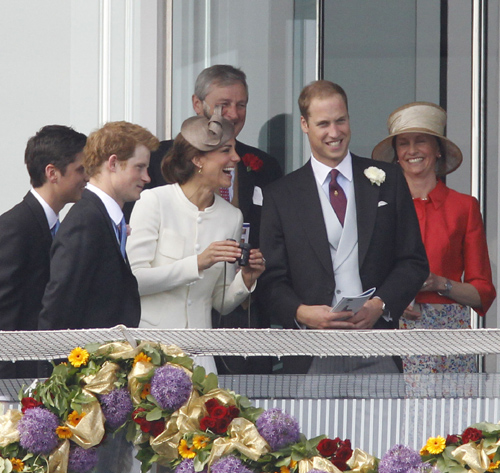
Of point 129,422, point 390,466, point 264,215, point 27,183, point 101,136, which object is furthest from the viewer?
point 27,183

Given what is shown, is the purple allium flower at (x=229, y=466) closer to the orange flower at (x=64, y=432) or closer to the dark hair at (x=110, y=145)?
the orange flower at (x=64, y=432)

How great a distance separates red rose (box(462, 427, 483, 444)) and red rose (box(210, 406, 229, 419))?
1.93 ft

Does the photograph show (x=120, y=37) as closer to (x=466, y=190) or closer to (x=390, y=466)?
(x=466, y=190)

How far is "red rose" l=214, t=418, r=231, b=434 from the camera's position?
8.78 feet

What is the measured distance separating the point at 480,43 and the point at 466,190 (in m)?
0.94

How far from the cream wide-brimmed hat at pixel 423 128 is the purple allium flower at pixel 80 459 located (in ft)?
8.87

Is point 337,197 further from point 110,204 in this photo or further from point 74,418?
point 74,418

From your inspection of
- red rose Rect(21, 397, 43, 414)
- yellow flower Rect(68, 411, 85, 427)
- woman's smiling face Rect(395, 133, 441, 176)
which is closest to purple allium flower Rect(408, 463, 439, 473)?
yellow flower Rect(68, 411, 85, 427)

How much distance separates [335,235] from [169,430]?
1.69 m

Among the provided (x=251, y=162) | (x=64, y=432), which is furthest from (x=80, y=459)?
(x=251, y=162)

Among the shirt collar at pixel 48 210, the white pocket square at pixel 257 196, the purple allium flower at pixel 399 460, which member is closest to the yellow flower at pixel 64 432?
the purple allium flower at pixel 399 460

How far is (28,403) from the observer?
2723mm

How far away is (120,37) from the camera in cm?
713

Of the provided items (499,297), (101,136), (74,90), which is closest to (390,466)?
(101,136)
